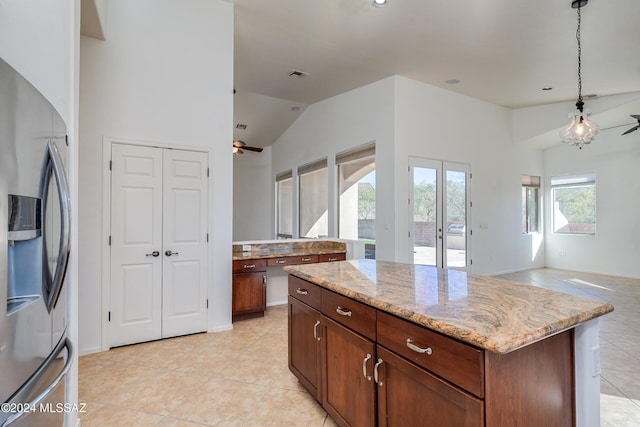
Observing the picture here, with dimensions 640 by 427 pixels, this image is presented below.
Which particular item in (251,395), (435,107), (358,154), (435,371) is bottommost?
(251,395)

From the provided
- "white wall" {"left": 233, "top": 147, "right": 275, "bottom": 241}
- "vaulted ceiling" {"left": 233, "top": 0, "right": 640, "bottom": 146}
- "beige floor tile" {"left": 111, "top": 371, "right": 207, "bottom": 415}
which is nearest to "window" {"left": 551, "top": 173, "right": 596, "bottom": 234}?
"vaulted ceiling" {"left": 233, "top": 0, "right": 640, "bottom": 146}

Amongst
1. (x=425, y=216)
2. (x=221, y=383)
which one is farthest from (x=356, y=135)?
(x=221, y=383)

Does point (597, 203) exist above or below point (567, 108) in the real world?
below

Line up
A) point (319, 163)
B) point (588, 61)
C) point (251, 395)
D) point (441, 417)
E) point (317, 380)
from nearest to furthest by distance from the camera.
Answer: point (441, 417) → point (317, 380) → point (251, 395) → point (588, 61) → point (319, 163)

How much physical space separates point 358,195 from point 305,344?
4.16m

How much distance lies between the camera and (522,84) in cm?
553

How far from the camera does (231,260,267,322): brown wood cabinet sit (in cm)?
380

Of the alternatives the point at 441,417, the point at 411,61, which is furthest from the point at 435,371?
the point at 411,61

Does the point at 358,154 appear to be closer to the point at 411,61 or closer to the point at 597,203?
the point at 411,61

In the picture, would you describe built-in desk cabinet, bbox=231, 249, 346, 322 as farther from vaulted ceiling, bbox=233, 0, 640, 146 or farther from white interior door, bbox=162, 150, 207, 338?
vaulted ceiling, bbox=233, 0, 640, 146

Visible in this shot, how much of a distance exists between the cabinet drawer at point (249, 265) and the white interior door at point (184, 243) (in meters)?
0.38

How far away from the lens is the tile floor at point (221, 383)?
6.73 ft

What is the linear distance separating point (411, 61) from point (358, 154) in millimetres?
1758

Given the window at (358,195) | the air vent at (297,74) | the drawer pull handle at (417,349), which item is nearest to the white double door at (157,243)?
the air vent at (297,74)
